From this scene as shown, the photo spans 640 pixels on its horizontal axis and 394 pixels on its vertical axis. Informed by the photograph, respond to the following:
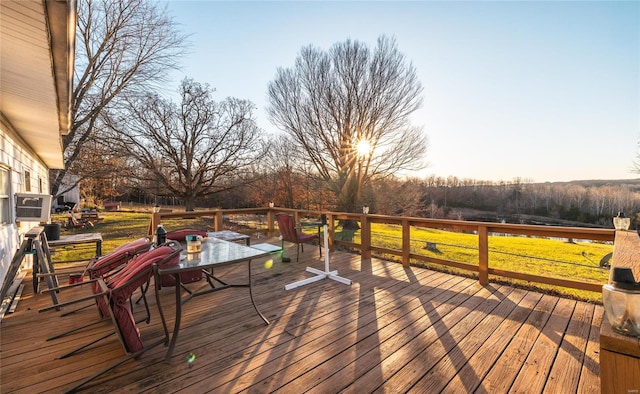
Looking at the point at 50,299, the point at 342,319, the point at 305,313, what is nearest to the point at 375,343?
the point at 342,319

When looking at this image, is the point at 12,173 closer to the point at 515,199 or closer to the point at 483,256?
the point at 483,256

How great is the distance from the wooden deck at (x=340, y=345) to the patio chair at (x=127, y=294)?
4.0 inches

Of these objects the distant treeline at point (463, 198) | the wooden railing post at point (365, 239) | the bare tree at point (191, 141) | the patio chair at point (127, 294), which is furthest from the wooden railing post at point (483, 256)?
the bare tree at point (191, 141)

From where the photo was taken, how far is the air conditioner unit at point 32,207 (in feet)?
12.9

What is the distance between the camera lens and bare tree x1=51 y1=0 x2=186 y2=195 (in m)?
7.59

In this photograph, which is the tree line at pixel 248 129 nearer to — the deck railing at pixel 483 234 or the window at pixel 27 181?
the window at pixel 27 181

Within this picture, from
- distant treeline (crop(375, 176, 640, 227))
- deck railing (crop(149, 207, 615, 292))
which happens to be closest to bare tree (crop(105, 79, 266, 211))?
distant treeline (crop(375, 176, 640, 227))

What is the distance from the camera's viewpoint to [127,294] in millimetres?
2016

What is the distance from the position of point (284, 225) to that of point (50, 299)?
329 centimetres

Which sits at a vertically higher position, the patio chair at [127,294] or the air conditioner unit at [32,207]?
the air conditioner unit at [32,207]

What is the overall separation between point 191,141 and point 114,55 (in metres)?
4.59

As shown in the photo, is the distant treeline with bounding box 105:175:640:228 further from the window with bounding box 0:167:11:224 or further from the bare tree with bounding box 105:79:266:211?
the window with bounding box 0:167:11:224

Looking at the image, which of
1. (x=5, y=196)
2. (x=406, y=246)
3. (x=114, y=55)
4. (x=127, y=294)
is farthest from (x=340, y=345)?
(x=114, y=55)

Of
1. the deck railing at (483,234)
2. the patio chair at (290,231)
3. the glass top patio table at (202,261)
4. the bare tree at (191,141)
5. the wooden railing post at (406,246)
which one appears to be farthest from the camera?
the bare tree at (191,141)
